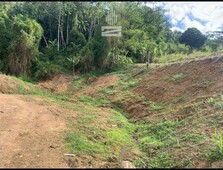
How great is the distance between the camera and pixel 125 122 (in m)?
7.64

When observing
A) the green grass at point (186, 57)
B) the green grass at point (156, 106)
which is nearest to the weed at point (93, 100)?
the green grass at point (156, 106)

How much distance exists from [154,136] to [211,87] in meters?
2.82

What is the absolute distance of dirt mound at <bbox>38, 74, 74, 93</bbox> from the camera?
40.4ft

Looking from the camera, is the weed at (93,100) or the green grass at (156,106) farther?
the weed at (93,100)

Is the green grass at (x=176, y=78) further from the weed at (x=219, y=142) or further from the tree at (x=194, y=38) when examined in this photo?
the tree at (x=194, y=38)

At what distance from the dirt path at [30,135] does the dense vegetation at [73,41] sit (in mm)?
5388

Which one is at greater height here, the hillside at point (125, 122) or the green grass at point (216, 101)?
the green grass at point (216, 101)

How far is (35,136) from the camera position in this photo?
604 centimetres

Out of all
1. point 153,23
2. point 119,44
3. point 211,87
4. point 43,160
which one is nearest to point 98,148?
point 43,160

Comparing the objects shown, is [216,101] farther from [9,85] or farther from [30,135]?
[9,85]

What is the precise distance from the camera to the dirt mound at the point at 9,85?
1102 centimetres

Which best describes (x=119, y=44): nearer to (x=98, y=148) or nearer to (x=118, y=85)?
(x=118, y=85)

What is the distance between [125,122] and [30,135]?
8.69 feet

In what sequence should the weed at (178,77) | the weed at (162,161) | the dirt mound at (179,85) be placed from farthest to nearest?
1. the weed at (178,77)
2. the dirt mound at (179,85)
3. the weed at (162,161)
